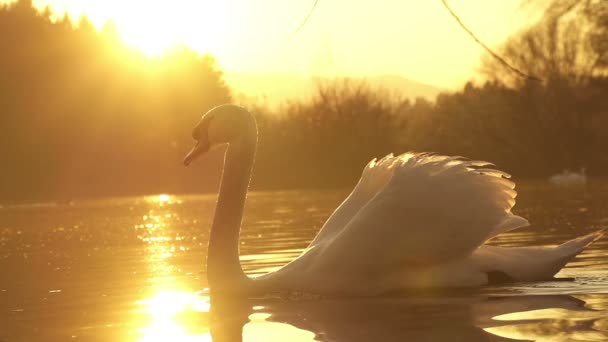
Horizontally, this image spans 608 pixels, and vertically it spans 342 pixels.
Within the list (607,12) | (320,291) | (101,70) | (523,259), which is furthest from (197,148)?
(101,70)

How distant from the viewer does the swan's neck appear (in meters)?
9.83

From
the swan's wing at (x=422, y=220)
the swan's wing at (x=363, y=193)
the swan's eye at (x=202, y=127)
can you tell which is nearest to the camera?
the swan's wing at (x=422, y=220)

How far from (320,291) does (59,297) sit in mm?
2770

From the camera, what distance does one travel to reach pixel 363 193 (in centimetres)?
1057

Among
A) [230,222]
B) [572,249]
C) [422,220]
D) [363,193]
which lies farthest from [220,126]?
[572,249]

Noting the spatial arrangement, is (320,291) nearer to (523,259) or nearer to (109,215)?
(523,259)

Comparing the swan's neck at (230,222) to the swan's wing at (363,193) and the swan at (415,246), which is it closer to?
the swan at (415,246)

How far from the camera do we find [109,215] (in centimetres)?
3056

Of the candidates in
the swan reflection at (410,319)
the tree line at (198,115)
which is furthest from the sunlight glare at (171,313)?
the tree line at (198,115)

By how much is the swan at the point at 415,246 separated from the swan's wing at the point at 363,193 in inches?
1.9

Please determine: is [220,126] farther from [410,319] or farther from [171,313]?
[410,319]

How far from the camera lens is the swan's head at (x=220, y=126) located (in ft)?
34.8

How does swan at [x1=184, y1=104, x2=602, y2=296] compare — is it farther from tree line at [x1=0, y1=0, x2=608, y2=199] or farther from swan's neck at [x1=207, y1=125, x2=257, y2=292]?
tree line at [x1=0, y1=0, x2=608, y2=199]

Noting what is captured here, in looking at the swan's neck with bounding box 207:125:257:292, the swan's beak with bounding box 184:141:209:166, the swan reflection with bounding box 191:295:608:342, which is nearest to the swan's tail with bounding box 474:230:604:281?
the swan reflection with bounding box 191:295:608:342
